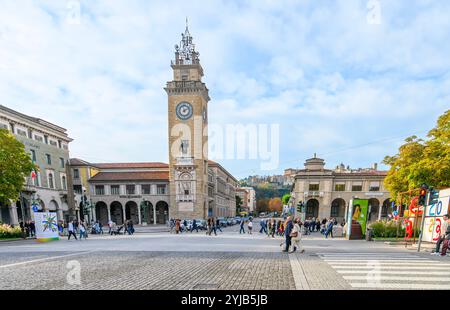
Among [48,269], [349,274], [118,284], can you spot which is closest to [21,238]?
[48,269]

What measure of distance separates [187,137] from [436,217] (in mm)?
47460

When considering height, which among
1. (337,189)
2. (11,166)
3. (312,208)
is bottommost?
(312,208)

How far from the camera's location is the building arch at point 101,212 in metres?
60.2

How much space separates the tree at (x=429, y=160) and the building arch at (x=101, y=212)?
55.4 m

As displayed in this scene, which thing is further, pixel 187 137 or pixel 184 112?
pixel 187 137

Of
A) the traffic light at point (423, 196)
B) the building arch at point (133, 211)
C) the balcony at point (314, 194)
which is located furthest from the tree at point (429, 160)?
the building arch at point (133, 211)

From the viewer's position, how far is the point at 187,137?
5916cm

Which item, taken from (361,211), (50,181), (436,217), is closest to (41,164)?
(50,181)

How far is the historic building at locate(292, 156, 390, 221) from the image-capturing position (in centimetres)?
5631

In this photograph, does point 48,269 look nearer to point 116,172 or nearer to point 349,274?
point 349,274

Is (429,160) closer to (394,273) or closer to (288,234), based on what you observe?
(288,234)

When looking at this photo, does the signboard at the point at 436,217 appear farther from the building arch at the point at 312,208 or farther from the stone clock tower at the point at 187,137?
the stone clock tower at the point at 187,137

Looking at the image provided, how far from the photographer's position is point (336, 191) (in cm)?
5681
